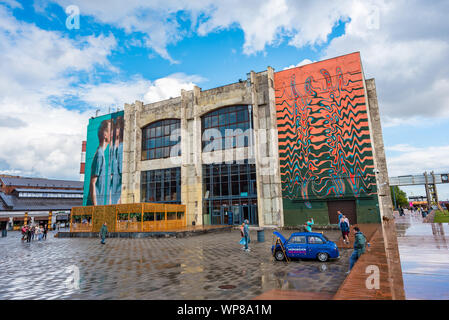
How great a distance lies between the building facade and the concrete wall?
14cm

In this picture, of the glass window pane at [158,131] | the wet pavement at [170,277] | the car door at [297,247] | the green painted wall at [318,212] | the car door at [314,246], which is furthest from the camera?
the glass window pane at [158,131]

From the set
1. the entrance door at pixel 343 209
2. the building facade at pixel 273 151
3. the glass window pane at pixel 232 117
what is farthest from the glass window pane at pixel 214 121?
the entrance door at pixel 343 209

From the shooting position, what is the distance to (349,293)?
659 cm

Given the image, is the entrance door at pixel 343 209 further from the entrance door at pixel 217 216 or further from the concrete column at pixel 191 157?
the concrete column at pixel 191 157

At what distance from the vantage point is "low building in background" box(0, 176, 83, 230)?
56219 mm

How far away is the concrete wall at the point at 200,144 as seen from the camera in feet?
115

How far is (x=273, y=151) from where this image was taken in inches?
1383

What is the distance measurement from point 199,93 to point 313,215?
2468 cm

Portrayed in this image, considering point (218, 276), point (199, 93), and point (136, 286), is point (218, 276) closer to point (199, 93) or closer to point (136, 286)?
point (136, 286)

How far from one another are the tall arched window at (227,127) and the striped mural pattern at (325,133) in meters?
4.92

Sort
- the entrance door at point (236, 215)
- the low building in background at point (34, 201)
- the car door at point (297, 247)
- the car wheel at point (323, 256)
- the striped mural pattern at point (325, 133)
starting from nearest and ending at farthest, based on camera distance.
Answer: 1. the car wheel at point (323, 256)
2. the car door at point (297, 247)
3. the striped mural pattern at point (325, 133)
4. the entrance door at point (236, 215)
5. the low building in background at point (34, 201)

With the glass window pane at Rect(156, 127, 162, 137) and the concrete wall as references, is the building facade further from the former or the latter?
the concrete wall

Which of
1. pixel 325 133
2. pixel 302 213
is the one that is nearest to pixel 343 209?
pixel 302 213
